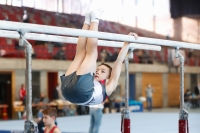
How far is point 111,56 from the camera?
54.5 feet

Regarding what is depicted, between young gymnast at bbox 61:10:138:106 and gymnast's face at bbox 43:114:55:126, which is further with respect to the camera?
gymnast's face at bbox 43:114:55:126

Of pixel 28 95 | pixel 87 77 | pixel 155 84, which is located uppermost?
pixel 87 77

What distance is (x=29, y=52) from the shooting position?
3117 mm

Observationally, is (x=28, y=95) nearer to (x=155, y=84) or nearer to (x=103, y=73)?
(x=103, y=73)

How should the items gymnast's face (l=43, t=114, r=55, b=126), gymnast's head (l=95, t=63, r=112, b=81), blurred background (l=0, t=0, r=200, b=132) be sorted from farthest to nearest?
blurred background (l=0, t=0, r=200, b=132) < gymnast's face (l=43, t=114, r=55, b=126) < gymnast's head (l=95, t=63, r=112, b=81)

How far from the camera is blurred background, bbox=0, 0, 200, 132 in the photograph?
14.4m

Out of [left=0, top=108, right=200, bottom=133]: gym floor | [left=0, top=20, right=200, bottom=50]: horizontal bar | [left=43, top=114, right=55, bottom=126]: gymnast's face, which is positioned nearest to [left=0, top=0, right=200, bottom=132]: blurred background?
[left=0, top=108, right=200, bottom=133]: gym floor

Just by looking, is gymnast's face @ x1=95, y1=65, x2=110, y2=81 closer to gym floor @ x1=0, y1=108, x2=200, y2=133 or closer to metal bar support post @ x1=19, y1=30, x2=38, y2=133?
metal bar support post @ x1=19, y1=30, x2=38, y2=133

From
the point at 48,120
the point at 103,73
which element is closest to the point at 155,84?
the point at 48,120

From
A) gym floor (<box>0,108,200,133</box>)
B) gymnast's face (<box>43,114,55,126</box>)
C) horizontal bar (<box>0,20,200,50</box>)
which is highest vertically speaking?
horizontal bar (<box>0,20,200,50</box>)

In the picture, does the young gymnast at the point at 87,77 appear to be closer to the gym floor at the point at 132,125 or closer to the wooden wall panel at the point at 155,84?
the gym floor at the point at 132,125

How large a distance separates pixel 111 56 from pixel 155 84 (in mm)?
4902

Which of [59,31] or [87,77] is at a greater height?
[59,31]

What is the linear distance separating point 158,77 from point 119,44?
15882 mm
